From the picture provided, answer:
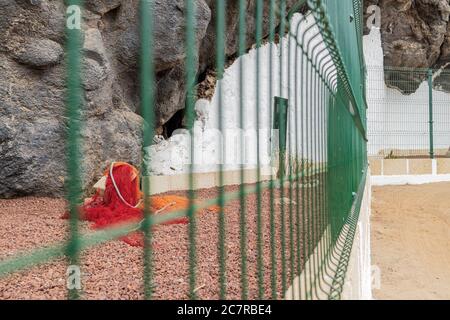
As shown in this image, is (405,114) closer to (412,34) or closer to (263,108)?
(412,34)

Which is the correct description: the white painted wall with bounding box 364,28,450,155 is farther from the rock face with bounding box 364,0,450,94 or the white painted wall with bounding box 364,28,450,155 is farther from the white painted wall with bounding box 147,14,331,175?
the white painted wall with bounding box 147,14,331,175

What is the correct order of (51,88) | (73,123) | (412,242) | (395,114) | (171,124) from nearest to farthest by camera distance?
(73,123) → (51,88) → (412,242) → (171,124) → (395,114)

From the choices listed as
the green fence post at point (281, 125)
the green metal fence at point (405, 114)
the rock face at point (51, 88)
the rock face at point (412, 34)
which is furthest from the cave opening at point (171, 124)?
the rock face at point (412, 34)

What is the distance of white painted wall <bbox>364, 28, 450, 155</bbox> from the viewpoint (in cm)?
1080

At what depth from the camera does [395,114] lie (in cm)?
1149

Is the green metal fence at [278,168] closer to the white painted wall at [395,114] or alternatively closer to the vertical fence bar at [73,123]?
the vertical fence bar at [73,123]

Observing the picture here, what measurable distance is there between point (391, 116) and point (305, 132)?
11141 mm

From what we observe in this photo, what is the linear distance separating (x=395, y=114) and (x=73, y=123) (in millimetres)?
12093

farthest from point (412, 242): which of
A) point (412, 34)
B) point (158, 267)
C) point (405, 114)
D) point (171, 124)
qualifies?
point (412, 34)

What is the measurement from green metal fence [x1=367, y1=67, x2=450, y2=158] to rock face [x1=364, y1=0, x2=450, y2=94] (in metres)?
0.06

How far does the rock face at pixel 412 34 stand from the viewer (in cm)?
1123

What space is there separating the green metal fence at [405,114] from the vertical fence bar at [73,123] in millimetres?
10572

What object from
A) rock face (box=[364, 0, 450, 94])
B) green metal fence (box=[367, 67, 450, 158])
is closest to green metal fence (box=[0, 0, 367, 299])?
green metal fence (box=[367, 67, 450, 158])
